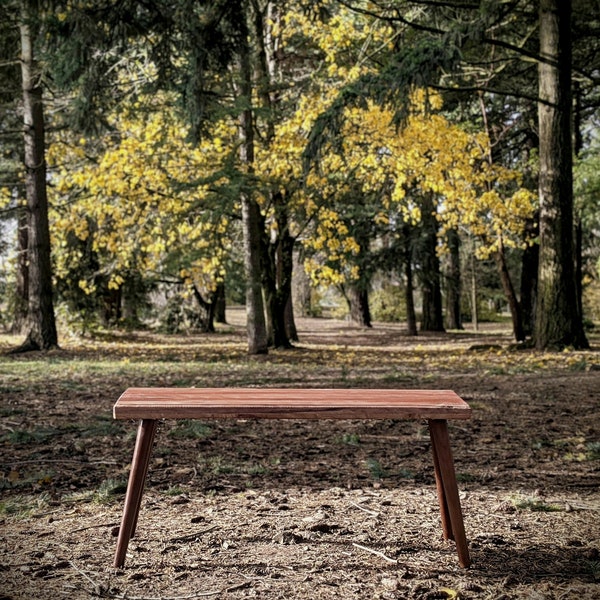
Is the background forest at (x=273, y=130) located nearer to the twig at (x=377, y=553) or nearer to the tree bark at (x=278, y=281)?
the tree bark at (x=278, y=281)

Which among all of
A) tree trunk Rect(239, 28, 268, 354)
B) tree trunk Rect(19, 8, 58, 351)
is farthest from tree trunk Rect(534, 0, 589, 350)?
tree trunk Rect(19, 8, 58, 351)

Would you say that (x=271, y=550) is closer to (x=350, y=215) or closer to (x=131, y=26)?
(x=131, y=26)

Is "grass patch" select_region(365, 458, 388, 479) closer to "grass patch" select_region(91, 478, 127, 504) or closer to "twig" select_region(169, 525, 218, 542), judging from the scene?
"twig" select_region(169, 525, 218, 542)

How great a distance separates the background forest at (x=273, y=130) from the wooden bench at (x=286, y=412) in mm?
7701

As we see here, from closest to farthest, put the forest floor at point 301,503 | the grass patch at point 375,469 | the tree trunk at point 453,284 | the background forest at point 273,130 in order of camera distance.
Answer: the forest floor at point 301,503, the grass patch at point 375,469, the background forest at point 273,130, the tree trunk at point 453,284

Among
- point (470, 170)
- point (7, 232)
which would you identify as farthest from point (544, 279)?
point (7, 232)

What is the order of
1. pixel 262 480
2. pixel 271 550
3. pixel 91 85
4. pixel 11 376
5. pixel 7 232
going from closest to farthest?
pixel 271 550, pixel 262 480, pixel 11 376, pixel 91 85, pixel 7 232

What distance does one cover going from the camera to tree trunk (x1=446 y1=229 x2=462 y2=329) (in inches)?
878

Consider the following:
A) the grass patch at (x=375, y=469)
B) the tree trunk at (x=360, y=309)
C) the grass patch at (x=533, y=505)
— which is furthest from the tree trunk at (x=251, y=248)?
the tree trunk at (x=360, y=309)

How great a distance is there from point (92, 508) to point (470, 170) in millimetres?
10562

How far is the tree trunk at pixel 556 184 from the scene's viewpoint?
11422mm

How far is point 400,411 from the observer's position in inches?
116

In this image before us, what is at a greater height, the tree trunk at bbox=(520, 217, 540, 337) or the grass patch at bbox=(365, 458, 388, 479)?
the tree trunk at bbox=(520, 217, 540, 337)

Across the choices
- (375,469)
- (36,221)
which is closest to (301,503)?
(375,469)
